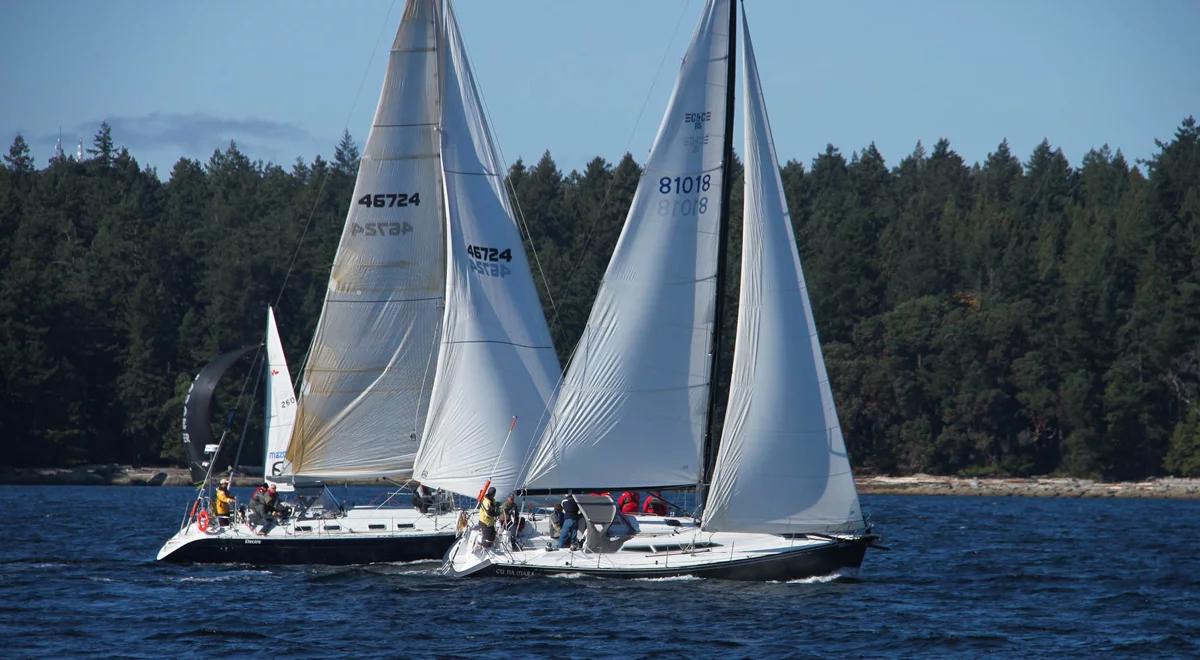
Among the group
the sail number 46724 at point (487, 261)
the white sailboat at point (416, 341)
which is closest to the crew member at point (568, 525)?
the white sailboat at point (416, 341)

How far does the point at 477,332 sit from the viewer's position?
35.8 metres

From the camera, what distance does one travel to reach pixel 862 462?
323 ft

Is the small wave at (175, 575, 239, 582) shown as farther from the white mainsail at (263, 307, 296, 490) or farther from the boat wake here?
the boat wake

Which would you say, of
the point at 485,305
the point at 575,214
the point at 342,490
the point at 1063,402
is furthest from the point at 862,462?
the point at 485,305

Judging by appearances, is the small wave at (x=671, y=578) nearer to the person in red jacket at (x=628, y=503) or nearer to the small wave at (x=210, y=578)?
the person in red jacket at (x=628, y=503)

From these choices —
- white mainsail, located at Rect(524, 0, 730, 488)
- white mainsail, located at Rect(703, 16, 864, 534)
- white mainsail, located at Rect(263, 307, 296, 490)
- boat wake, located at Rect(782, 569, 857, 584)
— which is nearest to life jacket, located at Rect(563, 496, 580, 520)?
white mainsail, located at Rect(524, 0, 730, 488)

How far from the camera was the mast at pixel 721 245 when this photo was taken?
30.9m

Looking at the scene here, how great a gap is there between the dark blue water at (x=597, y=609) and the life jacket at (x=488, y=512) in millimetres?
1210

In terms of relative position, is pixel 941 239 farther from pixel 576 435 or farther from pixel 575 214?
pixel 576 435

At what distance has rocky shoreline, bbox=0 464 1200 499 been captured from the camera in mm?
85250

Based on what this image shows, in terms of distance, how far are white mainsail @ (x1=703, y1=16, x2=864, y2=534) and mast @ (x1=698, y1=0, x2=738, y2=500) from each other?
0.47 metres

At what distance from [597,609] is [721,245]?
7.33 m

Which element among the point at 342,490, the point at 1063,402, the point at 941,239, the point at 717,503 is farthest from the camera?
the point at 941,239

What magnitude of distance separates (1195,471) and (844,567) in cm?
6180
